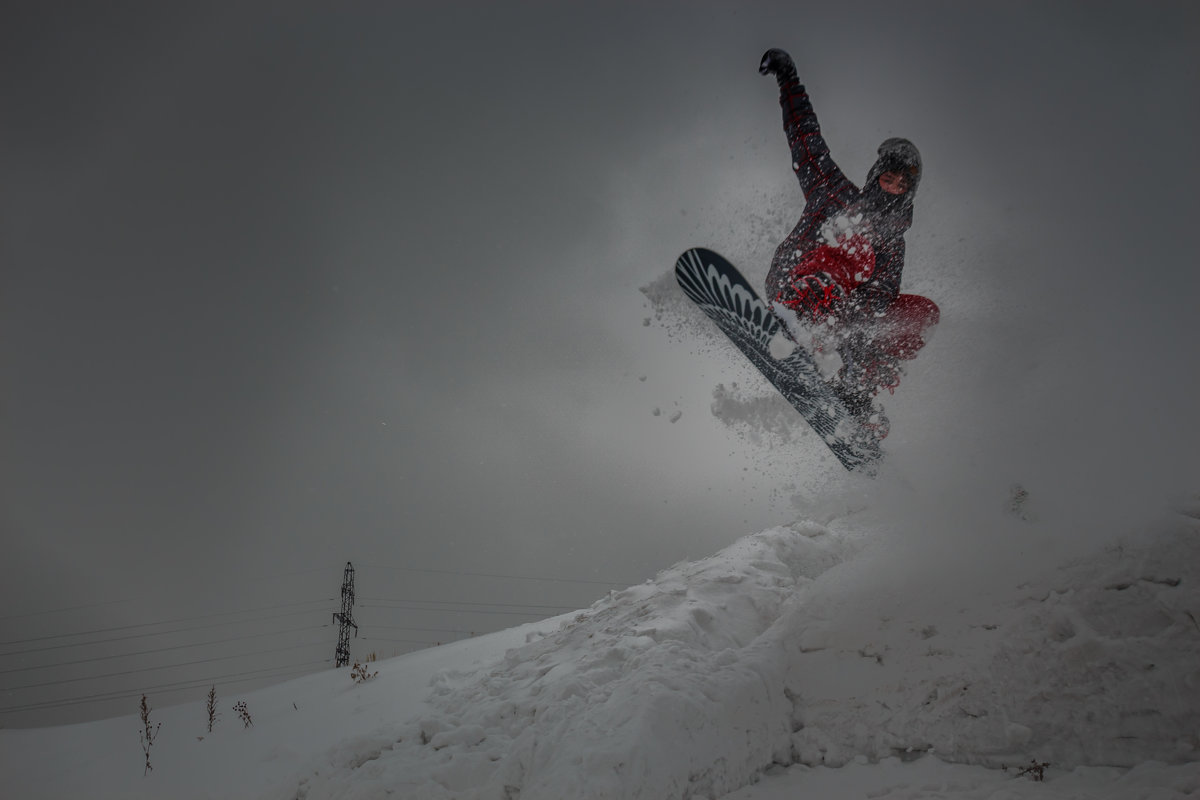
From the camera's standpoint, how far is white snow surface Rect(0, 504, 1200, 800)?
11.4ft

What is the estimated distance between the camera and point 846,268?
9.74 meters

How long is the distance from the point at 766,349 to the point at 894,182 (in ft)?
11.6

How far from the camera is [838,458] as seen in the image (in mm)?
10102

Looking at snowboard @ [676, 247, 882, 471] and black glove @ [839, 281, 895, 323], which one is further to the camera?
snowboard @ [676, 247, 882, 471]

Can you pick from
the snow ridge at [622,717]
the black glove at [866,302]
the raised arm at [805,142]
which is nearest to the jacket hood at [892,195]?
the raised arm at [805,142]

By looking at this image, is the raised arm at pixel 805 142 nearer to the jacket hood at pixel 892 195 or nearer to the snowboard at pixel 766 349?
the jacket hood at pixel 892 195

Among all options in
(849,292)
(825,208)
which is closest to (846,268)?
(849,292)

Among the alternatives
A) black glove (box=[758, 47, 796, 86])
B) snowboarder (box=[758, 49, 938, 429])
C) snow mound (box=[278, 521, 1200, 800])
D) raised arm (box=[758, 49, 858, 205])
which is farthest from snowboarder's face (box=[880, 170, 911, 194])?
snow mound (box=[278, 521, 1200, 800])

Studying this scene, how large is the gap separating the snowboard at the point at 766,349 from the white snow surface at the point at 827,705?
12.6 feet

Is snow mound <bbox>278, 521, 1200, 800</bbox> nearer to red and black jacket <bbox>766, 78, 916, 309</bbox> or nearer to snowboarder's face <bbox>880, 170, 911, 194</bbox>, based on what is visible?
red and black jacket <bbox>766, 78, 916, 309</bbox>

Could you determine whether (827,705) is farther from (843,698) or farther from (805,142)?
(805,142)

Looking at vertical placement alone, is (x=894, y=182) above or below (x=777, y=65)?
below

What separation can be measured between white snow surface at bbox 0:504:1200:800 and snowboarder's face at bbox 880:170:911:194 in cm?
592

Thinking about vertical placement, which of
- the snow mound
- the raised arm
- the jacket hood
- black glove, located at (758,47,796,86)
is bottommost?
the snow mound
